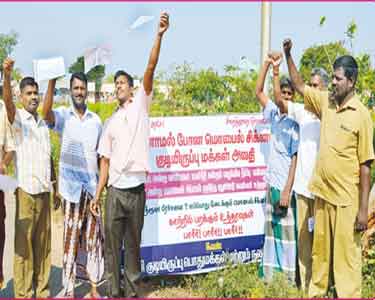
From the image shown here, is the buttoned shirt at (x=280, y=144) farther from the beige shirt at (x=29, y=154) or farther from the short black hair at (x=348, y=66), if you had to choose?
the beige shirt at (x=29, y=154)

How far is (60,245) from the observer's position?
674 cm

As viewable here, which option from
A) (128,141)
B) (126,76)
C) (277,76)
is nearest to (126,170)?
(128,141)

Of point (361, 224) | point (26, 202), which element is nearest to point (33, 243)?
point (26, 202)

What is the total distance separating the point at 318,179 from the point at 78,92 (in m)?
2.05

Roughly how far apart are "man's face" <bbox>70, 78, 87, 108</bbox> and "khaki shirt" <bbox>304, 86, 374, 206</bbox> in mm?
1941

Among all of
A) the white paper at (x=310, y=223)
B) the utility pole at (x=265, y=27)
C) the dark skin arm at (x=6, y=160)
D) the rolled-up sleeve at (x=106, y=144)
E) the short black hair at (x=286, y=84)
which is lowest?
the white paper at (x=310, y=223)

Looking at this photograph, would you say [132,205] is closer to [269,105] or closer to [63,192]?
[63,192]

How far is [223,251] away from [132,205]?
4.06 ft

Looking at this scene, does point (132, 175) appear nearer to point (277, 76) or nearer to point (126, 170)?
point (126, 170)

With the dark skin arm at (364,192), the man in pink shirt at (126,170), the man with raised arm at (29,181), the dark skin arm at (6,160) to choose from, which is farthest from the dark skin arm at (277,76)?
the dark skin arm at (6,160)

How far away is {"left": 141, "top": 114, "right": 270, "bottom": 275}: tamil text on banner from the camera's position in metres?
5.18

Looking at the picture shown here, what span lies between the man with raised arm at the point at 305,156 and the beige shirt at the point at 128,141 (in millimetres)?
1166

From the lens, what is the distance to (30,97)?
4.63 metres

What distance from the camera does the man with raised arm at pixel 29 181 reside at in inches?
181
